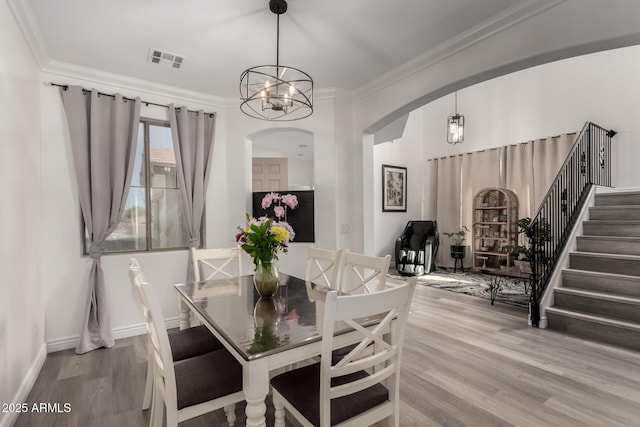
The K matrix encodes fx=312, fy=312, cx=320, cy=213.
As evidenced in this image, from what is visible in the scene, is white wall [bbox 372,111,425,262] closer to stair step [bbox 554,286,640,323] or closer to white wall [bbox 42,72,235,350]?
stair step [bbox 554,286,640,323]

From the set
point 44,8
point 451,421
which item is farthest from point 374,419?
point 44,8

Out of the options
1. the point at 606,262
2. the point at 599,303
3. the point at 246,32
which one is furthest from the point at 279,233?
the point at 606,262

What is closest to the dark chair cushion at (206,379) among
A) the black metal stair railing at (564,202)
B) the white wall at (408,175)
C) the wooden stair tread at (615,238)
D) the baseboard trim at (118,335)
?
the baseboard trim at (118,335)

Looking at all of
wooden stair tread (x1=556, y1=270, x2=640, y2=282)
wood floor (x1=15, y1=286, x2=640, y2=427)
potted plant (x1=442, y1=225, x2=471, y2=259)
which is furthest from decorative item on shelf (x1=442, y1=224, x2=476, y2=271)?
wood floor (x1=15, y1=286, x2=640, y2=427)

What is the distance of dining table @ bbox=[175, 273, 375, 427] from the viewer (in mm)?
1234

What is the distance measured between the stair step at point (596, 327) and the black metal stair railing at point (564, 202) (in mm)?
183

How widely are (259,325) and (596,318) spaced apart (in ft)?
11.3

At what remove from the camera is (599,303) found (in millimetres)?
3203

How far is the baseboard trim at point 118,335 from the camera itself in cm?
291

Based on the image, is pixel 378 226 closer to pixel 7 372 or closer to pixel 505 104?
pixel 505 104

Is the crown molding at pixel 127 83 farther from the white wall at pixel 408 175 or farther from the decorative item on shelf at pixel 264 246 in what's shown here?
the white wall at pixel 408 175

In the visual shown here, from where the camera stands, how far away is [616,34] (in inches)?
73.9

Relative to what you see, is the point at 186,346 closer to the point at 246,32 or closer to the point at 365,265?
the point at 365,265

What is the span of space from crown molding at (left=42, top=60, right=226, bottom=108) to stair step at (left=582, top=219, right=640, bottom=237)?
4968 mm
